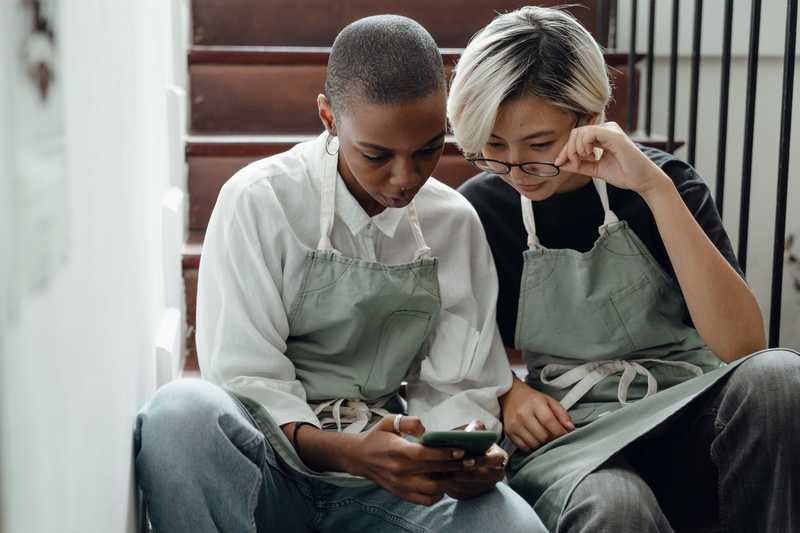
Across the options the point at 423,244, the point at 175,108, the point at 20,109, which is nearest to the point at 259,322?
the point at 423,244

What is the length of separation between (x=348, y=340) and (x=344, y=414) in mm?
104

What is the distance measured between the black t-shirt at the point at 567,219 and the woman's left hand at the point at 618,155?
0.11 metres

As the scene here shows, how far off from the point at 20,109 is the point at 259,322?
0.74 meters

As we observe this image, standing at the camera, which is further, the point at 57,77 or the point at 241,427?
the point at 241,427

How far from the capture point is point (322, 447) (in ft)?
4.24

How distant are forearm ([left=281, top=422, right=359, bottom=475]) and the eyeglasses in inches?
18.1

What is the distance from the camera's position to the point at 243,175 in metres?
1.42

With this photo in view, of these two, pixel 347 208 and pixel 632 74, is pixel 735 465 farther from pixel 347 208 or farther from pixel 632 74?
pixel 632 74

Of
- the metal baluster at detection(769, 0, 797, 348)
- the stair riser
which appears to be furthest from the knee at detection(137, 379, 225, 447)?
the stair riser

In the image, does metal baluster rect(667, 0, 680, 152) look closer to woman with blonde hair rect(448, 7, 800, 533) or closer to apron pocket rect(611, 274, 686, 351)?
woman with blonde hair rect(448, 7, 800, 533)

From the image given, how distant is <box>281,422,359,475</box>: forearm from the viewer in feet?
4.17

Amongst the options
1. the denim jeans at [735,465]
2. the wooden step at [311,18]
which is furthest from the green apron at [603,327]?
the wooden step at [311,18]

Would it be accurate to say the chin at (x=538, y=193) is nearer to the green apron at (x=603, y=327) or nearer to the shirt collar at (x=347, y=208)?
the green apron at (x=603, y=327)

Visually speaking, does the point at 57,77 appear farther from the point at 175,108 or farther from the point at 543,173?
the point at 175,108
